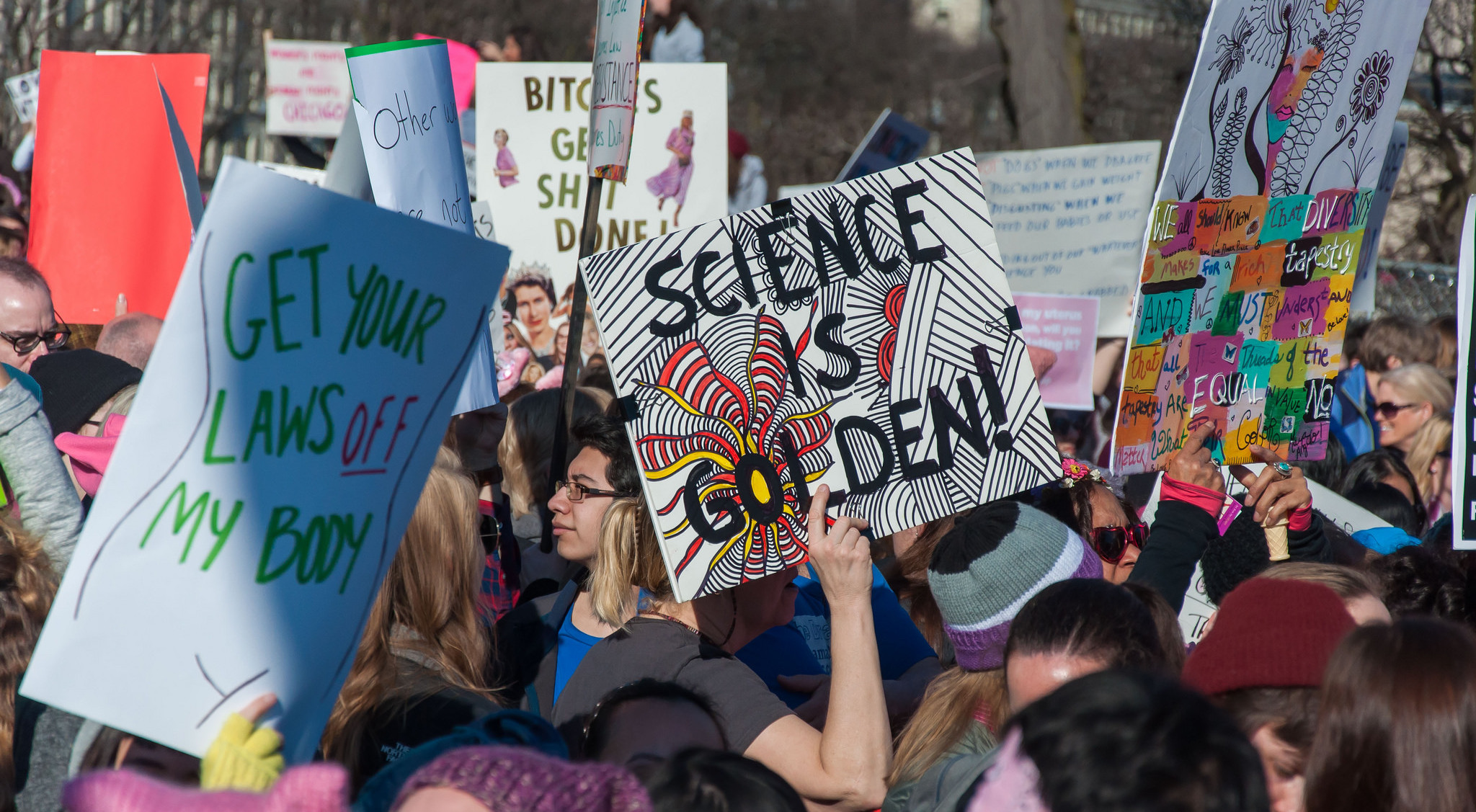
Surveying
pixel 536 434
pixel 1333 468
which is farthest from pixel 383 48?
pixel 1333 468

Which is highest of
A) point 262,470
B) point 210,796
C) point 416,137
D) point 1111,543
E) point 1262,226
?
point 416,137

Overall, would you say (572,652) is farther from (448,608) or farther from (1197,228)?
(1197,228)

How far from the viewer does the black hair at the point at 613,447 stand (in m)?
3.15

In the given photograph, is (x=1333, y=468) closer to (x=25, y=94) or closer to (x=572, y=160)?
(x=572, y=160)

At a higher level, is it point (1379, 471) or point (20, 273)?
point (20, 273)

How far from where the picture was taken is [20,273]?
3.54 metres

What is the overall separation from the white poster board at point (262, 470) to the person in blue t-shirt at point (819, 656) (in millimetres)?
1207

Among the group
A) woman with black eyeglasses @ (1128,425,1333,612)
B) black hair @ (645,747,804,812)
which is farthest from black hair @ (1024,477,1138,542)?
black hair @ (645,747,804,812)

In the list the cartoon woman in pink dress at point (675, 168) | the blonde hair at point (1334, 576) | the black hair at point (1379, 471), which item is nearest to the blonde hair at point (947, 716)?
the blonde hair at point (1334, 576)

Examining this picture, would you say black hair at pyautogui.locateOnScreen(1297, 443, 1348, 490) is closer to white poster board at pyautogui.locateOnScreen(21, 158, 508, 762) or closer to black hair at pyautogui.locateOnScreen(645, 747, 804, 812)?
black hair at pyautogui.locateOnScreen(645, 747, 804, 812)

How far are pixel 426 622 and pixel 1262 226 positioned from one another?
2656 mm

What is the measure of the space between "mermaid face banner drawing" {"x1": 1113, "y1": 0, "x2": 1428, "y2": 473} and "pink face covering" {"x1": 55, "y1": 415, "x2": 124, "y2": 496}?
2443mm

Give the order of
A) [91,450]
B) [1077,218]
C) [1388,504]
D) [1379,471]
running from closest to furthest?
1. [91,450]
2. [1388,504]
3. [1379,471]
4. [1077,218]

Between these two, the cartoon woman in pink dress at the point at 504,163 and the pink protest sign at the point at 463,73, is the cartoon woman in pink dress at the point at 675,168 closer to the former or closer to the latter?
the cartoon woman in pink dress at the point at 504,163
